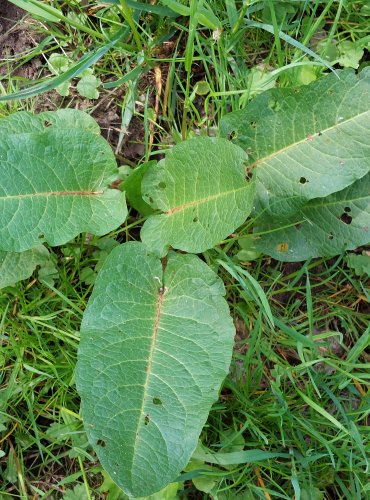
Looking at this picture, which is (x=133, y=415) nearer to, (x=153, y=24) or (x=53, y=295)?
(x=53, y=295)

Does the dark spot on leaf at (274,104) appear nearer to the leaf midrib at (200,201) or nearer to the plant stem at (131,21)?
the leaf midrib at (200,201)

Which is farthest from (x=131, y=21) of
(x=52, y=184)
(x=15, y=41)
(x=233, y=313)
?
(x=233, y=313)

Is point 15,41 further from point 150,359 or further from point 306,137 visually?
point 150,359

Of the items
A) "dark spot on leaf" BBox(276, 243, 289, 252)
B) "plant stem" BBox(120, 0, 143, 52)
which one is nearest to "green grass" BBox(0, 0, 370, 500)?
"plant stem" BBox(120, 0, 143, 52)

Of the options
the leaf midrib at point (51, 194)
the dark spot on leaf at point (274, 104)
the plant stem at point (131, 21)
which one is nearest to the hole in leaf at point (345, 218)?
the dark spot on leaf at point (274, 104)

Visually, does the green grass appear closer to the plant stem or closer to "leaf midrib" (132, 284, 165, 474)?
the plant stem
